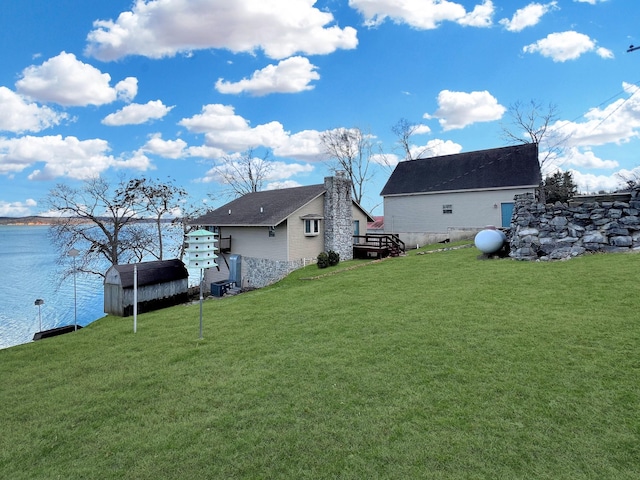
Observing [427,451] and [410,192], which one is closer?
[427,451]

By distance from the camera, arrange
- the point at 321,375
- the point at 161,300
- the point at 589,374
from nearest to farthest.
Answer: the point at 589,374 < the point at 321,375 < the point at 161,300

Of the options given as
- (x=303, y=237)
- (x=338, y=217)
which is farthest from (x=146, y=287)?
(x=338, y=217)

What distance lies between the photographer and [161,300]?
1714 cm

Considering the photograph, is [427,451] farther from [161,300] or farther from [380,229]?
[380,229]

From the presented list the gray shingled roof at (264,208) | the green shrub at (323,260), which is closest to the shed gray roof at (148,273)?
the gray shingled roof at (264,208)

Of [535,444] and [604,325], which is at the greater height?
[604,325]

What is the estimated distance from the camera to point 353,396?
4.55 metres

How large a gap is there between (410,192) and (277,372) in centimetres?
2458

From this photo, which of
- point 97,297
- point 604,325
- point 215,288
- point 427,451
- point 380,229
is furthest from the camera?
point 380,229

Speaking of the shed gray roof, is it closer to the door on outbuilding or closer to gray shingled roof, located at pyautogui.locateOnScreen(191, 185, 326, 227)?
gray shingled roof, located at pyautogui.locateOnScreen(191, 185, 326, 227)

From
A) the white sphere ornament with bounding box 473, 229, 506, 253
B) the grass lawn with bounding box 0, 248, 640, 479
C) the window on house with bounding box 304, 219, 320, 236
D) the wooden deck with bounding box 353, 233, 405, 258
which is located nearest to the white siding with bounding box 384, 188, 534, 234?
the wooden deck with bounding box 353, 233, 405, 258

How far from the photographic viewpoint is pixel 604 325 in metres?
6.28

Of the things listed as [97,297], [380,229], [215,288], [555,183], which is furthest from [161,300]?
[555,183]

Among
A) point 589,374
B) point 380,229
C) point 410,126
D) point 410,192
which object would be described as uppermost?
point 410,126
